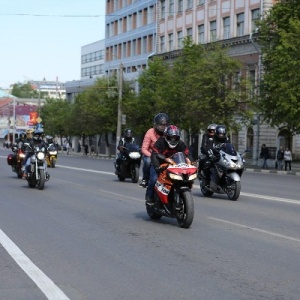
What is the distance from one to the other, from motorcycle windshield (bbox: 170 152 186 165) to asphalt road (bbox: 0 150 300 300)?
1.03 metres

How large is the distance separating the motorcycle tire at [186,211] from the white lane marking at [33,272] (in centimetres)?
278

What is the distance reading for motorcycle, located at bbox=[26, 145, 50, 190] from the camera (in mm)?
20719

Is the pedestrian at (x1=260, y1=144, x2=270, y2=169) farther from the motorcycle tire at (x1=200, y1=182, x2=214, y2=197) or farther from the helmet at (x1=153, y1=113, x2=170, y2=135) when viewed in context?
the helmet at (x1=153, y1=113, x2=170, y2=135)

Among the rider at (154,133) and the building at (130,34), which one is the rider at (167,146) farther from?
the building at (130,34)

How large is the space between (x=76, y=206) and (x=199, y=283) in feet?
28.5

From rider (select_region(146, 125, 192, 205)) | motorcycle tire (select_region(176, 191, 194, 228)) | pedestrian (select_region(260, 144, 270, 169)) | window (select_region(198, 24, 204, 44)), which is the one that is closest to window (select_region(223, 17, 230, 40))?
window (select_region(198, 24, 204, 44))

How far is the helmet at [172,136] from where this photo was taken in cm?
1285

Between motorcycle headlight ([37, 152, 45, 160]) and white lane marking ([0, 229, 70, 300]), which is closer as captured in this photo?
white lane marking ([0, 229, 70, 300])

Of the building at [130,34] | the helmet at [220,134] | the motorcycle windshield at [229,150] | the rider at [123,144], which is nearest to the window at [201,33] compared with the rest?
the building at [130,34]

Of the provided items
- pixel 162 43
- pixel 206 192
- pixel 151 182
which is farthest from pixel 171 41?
pixel 151 182

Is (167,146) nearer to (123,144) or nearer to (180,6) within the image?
(123,144)

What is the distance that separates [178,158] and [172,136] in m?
0.49

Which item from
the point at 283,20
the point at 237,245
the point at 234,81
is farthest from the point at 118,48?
the point at 237,245

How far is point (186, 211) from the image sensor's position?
1231 cm
